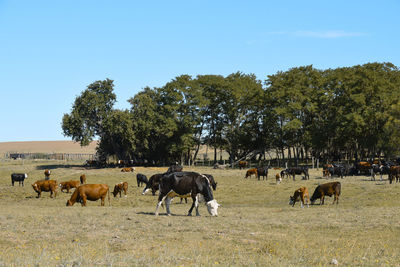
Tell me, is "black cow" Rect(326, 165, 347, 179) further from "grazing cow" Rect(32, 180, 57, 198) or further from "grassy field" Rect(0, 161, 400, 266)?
"grazing cow" Rect(32, 180, 57, 198)

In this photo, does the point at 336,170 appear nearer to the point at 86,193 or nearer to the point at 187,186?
the point at 86,193

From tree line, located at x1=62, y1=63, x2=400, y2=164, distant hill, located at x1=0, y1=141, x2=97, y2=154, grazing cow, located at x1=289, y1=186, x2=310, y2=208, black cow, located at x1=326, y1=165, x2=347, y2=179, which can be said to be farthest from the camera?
distant hill, located at x1=0, y1=141, x2=97, y2=154

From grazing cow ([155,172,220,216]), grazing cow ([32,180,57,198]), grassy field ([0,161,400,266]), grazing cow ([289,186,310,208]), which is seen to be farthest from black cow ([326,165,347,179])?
grazing cow ([155,172,220,216])

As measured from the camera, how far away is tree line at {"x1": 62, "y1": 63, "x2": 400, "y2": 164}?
63.8 metres

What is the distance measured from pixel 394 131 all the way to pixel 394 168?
19650mm

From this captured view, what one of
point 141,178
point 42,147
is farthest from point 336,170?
point 42,147

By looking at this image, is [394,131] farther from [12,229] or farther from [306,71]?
[12,229]

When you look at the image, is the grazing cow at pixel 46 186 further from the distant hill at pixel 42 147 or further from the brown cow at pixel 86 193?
the distant hill at pixel 42 147

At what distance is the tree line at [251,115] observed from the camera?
63812 mm

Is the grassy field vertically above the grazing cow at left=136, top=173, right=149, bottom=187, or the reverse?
the grazing cow at left=136, top=173, right=149, bottom=187

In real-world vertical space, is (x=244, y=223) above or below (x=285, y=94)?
below

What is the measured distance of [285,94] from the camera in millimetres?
67938

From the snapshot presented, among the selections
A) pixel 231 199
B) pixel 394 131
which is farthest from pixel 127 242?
pixel 394 131

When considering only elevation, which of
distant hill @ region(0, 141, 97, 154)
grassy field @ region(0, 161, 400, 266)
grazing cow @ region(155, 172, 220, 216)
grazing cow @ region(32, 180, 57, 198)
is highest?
distant hill @ region(0, 141, 97, 154)
